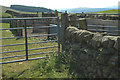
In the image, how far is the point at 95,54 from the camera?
14.2ft

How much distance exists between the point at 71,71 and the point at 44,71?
0.87m

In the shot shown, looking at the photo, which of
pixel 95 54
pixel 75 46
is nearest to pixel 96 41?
pixel 95 54

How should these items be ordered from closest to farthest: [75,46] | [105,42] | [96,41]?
[105,42], [96,41], [75,46]

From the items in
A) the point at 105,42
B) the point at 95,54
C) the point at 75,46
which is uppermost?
the point at 105,42

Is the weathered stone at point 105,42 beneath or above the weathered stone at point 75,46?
above

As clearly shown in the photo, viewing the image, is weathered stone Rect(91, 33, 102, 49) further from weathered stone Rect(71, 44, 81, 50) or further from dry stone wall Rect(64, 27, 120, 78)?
weathered stone Rect(71, 44, 81, 50)

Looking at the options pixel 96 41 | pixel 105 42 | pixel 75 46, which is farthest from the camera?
pixel 75 46

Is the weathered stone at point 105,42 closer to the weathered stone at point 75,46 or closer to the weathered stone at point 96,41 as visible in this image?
the weathered stone at point 96,41

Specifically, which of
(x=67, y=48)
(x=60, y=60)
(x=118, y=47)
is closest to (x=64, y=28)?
(x=67, y=48)

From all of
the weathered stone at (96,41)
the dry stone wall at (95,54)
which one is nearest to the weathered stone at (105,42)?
the dry stone wall at (95,54)

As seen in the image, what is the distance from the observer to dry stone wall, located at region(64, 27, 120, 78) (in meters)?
3.76

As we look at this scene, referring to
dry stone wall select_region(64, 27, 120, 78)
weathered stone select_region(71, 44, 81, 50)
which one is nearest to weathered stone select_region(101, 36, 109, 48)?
dry stone wall select_region(64, 27, 120, 78)

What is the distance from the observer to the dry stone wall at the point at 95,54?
3.76m

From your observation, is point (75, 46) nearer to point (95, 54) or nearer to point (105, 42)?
point (95, 54)
